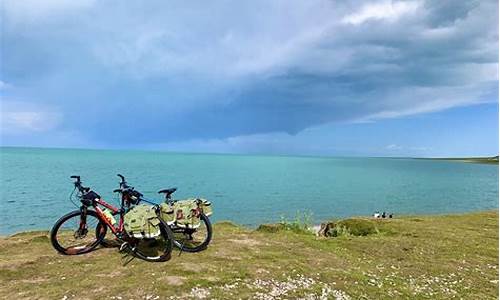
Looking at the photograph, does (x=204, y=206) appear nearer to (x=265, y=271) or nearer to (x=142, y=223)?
(x=142, y=223)

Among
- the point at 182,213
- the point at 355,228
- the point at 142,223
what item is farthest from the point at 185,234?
the point at 355,228

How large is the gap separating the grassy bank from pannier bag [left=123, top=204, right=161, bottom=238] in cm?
86

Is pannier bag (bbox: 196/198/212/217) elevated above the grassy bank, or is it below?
above

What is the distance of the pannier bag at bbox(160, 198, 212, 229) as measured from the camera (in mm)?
10180

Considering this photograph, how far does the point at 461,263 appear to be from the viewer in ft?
34.7

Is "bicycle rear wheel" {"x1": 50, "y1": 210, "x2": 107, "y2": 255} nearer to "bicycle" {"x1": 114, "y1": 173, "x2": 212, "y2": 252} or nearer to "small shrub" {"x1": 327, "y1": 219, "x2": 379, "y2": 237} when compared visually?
"bicycle" {"x1": 114, "y1": 173, "x2": 212, "y2": 252}

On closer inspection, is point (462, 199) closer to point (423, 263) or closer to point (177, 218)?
point (423, 263)

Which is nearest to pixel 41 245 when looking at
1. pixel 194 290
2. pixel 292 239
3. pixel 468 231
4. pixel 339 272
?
pixel 194 290

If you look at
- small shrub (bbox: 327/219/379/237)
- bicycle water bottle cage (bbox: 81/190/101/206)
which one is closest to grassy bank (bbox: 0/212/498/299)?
bicycle water bottle cage (bbox: 81/190/101/206)

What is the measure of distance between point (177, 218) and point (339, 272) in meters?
5.16

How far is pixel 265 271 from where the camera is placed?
8945 mm

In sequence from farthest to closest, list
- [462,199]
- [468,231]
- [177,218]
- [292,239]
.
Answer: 1. [462,199]
2. [468,231]
3. [292,239]
4. [177,218]

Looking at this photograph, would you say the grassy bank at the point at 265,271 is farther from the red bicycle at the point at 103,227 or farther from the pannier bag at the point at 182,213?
the pannier bag at the point at 182,213

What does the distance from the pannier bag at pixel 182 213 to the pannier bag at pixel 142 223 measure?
82 centimetres
